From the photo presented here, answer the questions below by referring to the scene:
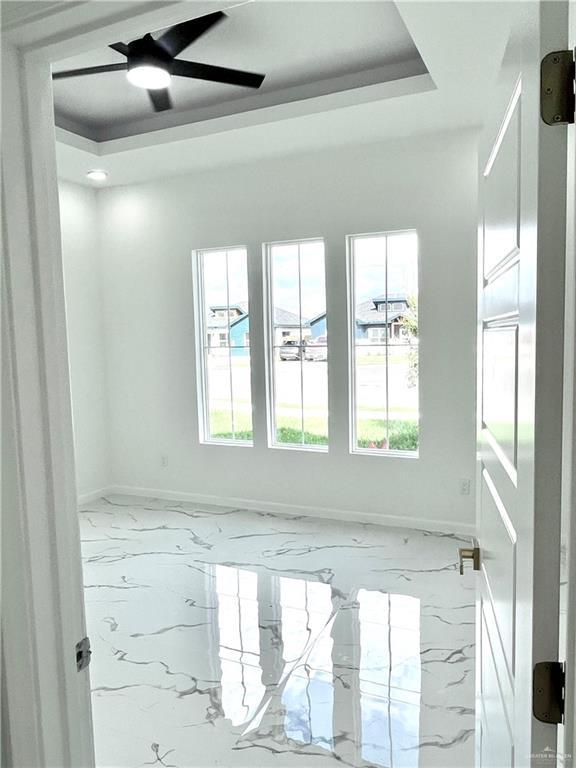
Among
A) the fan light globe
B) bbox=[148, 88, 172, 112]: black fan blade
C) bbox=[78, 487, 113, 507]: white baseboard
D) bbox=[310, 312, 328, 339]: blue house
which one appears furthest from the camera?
bbox=[78, 487, 113, 507]: white baseboard

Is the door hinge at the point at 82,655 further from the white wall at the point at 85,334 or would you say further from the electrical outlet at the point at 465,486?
the white wall at the point at 85,334

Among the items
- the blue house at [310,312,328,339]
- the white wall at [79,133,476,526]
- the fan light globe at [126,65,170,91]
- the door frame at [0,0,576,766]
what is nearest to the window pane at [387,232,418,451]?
A: the white wall at [79,133,476,526]

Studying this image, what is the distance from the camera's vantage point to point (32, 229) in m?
1.01

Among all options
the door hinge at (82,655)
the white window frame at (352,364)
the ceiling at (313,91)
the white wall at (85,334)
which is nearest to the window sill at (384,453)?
the white window frame at (352,364)

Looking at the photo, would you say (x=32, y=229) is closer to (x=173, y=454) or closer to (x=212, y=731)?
(x=212, y=731)

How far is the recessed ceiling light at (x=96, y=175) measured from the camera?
4613 millimetres

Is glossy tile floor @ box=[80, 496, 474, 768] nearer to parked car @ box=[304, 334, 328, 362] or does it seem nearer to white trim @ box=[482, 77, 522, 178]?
parked car @ box=[304, 334, 328, 362]

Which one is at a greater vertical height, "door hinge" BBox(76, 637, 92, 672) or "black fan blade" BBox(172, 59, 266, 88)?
"black fan blade" BBox(172, 59, 266, 88)

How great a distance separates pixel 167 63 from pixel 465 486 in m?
3.28

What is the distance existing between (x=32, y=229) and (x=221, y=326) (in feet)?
12.8

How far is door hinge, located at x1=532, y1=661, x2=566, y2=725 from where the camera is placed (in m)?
0.75

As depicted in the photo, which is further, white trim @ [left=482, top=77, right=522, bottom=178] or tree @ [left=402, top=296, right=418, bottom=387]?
tree @ [left=402, top=296, right=418, bottom=387]

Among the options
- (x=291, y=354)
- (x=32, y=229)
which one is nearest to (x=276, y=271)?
(x=291, y=354)

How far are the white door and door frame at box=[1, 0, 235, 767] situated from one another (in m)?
0.58
